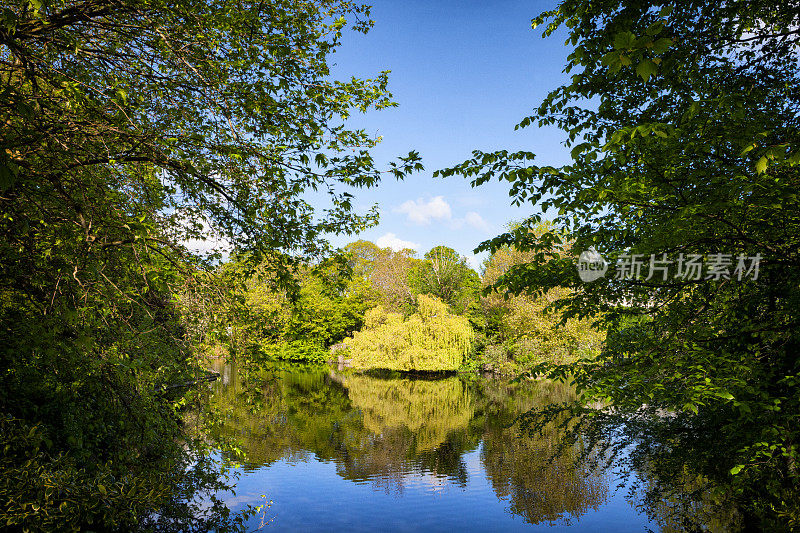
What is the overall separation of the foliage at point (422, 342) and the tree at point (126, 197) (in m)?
22.6

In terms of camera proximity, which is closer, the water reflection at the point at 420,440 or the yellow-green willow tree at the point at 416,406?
the water reflection at the point at 420,440

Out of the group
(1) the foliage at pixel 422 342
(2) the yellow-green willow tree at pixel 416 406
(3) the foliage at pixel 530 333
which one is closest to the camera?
(2) the yellow-green willow tree at pixel 416 406

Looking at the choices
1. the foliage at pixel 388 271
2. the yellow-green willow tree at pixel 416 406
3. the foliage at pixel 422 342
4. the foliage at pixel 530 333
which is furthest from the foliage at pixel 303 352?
the foliage at pixel 530 333

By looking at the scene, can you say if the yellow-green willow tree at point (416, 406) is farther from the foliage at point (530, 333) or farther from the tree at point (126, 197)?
the tree at point (126, 197)

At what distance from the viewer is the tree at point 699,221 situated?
3695 millimetres

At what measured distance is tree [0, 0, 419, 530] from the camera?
3348 millimetres

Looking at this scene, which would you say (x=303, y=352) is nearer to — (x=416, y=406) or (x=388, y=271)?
(x=388, y=271)

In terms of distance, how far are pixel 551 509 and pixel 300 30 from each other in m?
9.64

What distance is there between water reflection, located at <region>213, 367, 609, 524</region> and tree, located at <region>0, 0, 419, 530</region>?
1398 millimetres

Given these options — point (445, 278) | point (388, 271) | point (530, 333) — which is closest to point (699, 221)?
point (530, 333)

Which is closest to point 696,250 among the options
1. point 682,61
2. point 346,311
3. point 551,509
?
point 682,61

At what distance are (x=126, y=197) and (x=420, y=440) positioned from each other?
11.4 metres

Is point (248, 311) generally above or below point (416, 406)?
above

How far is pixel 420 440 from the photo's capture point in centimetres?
1357
